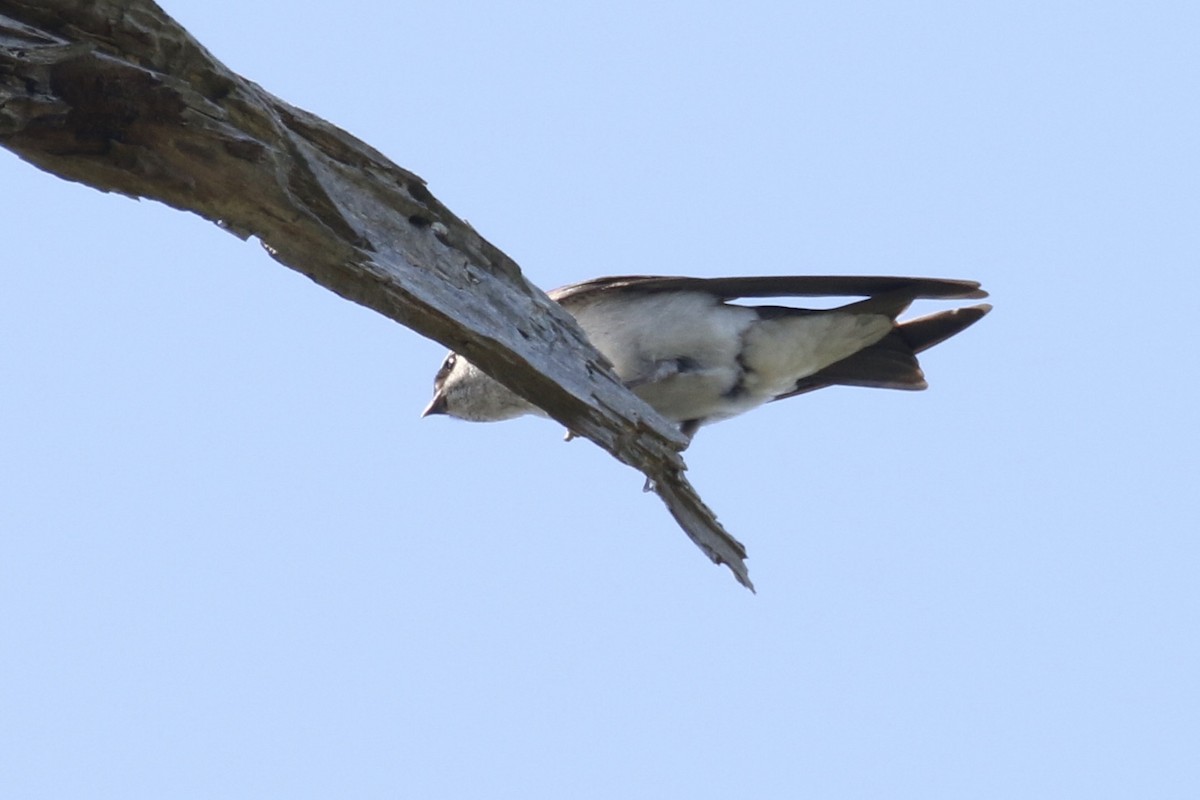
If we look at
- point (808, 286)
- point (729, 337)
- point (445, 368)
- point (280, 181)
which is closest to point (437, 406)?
point (445, 368)

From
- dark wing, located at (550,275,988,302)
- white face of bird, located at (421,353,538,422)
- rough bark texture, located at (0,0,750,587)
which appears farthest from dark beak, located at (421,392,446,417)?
rough bark texture, located at (0,0,750,587)

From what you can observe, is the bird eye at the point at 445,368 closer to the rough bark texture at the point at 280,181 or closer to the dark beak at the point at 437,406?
the dark beak at the point at 437,406

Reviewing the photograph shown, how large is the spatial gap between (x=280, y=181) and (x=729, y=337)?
3.10m

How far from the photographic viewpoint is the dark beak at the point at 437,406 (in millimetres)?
7125

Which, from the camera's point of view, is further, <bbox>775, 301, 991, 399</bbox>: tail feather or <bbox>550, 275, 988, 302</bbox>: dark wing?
<bbox>775, 301, 991, 399</bbox>: tail feather

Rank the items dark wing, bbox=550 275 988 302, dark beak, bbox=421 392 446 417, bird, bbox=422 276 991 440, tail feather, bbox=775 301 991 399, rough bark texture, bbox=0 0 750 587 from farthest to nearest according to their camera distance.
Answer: dark beak, bbox=421 392 446 417 → tail feather, bbox=775 301 991 399 → bird, bbox=422 276 991 440 → dark wing, bbox=550 275 988 302 → rough bark texture, bbox=0 0 750 587

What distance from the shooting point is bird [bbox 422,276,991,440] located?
6.26 meters

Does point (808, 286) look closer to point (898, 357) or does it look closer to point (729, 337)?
point (729, 337)

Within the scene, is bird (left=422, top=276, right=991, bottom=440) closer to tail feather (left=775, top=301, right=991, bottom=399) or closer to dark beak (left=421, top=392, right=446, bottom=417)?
tail feather (left=775, top=301, right=991, bottom=399)

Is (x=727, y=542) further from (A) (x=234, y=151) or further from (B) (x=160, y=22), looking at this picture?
(B) (x=160, y=22)

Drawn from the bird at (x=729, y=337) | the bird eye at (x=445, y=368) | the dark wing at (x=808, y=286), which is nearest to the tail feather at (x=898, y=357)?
the bird at (x=729, y=337)

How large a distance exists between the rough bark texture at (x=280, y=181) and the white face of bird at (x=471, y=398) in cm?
200

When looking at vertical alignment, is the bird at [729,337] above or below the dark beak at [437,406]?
below

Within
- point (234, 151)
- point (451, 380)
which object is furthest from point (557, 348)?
point (451, 380)
